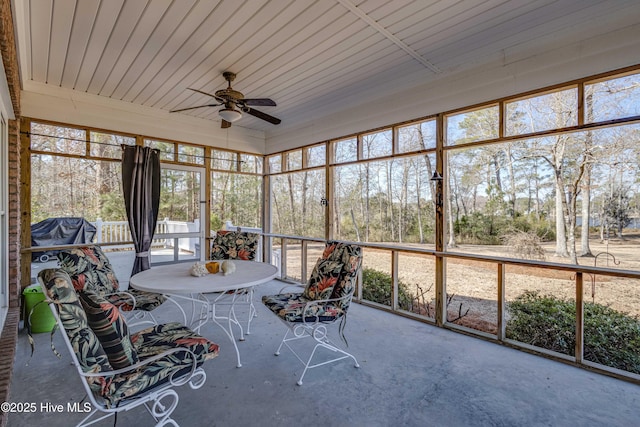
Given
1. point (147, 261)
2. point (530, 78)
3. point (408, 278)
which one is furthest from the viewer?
point (147, 261)

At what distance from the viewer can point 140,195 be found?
4430mm

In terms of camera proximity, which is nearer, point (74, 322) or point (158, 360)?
point (74, 322)

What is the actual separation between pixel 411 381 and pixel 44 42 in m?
4.39

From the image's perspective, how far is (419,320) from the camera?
3.78 m

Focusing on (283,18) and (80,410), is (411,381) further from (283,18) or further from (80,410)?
(283,18)

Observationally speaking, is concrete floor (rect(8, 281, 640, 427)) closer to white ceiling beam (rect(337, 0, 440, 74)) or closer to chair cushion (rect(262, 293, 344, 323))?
chair cushion (rect(262, 293, 344, 323))

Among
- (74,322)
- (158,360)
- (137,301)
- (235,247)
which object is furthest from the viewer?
(235,247)

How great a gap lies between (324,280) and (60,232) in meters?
3.67

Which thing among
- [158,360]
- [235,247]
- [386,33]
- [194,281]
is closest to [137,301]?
[194,281]

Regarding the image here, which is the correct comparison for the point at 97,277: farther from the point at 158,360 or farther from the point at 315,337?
the point at 315,337

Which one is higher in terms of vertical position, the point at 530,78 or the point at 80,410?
the point at 530,78

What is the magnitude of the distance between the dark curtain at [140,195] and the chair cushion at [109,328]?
324 centimetres

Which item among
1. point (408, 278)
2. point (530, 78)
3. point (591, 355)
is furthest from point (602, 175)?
point (408, 278)

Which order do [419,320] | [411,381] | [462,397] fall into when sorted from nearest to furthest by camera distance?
[462,397], [411,381], [419,320]
